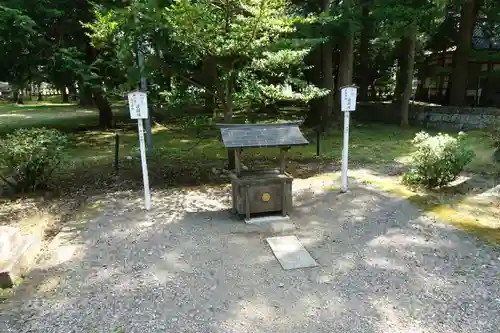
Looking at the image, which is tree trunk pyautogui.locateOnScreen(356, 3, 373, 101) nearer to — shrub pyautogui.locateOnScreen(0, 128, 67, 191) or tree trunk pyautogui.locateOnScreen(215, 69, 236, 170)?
tree trunk pyautogui.locateOnScreen(215, 69, 236, 170)

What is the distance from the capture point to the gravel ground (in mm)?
3119

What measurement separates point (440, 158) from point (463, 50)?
1113 cm

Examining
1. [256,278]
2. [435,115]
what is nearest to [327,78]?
[435,115]

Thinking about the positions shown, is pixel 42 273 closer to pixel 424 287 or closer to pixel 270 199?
pixel 270 199

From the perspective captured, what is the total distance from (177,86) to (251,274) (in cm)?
493

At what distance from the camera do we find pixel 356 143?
11.9m

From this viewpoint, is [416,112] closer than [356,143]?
No

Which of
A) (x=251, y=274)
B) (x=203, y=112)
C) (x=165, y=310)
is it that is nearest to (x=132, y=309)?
(x=165, y=310)

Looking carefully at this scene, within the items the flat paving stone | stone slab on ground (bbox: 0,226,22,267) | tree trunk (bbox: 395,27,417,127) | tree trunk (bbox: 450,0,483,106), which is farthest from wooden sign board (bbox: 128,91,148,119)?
tree trunk (bbox: 450,0,483,106)

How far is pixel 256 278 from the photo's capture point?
12.6 ft

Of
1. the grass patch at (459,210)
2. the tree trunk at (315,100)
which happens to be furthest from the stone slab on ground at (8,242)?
the tree trunk at (315,100)

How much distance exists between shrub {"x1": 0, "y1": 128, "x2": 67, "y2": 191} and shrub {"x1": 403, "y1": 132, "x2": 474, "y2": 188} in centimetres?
655

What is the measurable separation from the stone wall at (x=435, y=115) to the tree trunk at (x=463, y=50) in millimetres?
1318

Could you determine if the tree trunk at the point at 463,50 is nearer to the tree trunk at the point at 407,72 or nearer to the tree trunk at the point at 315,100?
the tree trunk at the point at 407,72
